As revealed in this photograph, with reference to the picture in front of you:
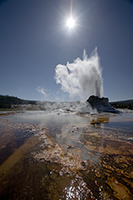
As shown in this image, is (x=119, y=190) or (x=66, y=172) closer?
(x=119, y=190)

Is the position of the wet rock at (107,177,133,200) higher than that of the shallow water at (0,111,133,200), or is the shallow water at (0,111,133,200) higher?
the shallow water at (0,111,133,200)

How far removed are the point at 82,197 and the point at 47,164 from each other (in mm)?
1344

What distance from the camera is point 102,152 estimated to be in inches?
133

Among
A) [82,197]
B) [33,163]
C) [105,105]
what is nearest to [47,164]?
[33,163]

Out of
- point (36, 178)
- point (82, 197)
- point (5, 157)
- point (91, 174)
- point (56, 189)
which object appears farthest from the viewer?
point (5, 157)

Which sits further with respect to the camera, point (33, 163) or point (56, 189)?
point (33, 163)

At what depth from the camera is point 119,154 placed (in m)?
3.24

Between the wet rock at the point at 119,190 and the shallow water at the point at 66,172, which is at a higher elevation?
the shallow water at the point at 66,172

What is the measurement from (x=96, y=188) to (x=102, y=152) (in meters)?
1.69

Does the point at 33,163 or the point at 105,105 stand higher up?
the point at 105,105

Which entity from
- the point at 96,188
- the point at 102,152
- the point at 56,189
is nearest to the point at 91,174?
the point at 96,188

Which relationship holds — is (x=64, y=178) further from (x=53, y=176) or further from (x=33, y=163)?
(x=33, y=163)

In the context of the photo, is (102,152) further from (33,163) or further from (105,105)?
(105,105)

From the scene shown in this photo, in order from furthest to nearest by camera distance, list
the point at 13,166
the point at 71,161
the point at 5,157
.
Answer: the point at 5,157 < the point at 71,161 < the point at 13,166
